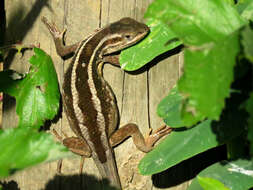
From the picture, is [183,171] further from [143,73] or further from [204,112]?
[204,112]

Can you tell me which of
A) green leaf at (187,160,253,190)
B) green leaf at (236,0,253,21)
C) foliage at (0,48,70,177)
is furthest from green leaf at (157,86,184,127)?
foliage at (0,48,70,177)

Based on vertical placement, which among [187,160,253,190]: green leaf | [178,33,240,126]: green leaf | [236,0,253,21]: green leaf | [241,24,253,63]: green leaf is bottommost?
[187,160,253,190]: green leaf

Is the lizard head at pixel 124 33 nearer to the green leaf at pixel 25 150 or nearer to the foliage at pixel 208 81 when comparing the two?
the foliage at pixel 208 81

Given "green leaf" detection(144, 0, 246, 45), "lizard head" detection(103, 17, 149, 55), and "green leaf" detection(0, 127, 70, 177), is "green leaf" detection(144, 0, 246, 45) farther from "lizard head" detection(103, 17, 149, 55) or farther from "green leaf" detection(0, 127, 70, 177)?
"lizard head" detection(103, 17, 149, 55)

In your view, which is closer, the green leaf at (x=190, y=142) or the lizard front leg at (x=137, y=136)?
the green leaf at (x=190, y=142)

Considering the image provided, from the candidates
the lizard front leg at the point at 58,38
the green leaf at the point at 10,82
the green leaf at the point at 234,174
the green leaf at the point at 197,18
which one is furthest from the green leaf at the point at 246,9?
the green leaf at the point at 10,82
